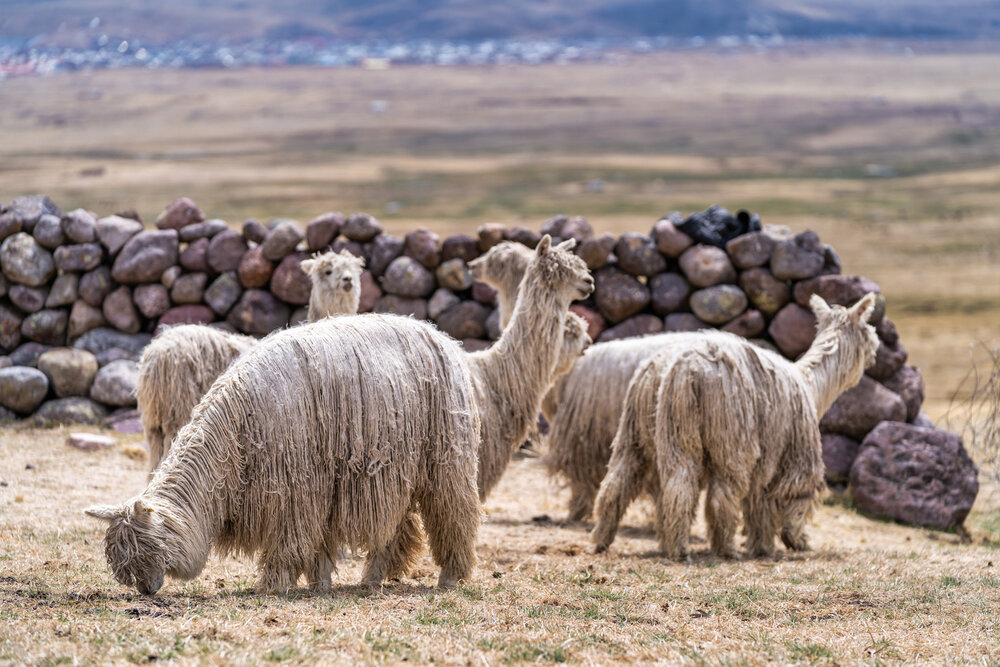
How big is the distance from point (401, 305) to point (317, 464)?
8.33m

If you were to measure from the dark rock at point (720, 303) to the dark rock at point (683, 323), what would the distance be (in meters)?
0.09

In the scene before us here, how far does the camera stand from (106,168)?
5809 cm

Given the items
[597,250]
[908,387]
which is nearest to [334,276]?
[597,250]

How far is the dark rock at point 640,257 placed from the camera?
14.2m

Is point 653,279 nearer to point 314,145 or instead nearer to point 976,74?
Answer: point 314,145

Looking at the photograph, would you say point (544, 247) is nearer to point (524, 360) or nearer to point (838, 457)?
point (524, 360)

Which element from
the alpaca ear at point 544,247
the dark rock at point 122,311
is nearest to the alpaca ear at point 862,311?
the alpaca ear at point 544,247

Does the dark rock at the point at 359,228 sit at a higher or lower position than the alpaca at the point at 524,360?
higher

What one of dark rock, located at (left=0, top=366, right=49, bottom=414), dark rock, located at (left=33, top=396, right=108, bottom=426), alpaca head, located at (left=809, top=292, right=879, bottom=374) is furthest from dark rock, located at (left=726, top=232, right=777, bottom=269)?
dark rock, located at (left=0, top=366, right=49, bottom=414)

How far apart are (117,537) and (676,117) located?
365 feet

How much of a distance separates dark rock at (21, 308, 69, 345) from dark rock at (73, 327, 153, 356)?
366 mm

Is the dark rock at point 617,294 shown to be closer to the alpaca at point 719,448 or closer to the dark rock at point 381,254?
the dark rock at point 381,254

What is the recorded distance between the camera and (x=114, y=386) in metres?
14.1

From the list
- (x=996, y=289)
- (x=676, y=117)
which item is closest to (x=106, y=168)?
(x=996, y=289)
